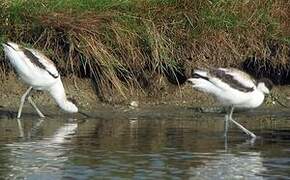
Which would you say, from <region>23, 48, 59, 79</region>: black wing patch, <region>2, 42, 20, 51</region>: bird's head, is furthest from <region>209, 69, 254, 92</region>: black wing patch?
<region>2, 42, 20, 51</region>: bird's head

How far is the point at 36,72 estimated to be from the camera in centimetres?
1353

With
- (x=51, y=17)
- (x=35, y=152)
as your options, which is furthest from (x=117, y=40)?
(x=35, y=152)

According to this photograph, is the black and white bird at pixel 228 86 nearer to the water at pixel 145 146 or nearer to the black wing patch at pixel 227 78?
the black wing patch at pixel 227 78

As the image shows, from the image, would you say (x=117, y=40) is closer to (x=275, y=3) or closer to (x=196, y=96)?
(x=196, y=96)

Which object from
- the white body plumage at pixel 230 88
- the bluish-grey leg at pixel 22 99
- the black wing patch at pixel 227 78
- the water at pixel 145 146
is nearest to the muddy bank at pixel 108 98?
the water at pixel 145 146

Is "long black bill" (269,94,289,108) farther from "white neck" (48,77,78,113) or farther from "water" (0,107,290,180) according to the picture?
"white neck" (48,77,78,113)

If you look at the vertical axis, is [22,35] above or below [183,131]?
above

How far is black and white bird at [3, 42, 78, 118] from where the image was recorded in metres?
13.4

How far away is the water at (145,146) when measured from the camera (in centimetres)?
904

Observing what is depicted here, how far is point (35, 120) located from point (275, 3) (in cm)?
440

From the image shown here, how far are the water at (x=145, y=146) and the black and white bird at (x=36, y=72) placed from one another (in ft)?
0.84

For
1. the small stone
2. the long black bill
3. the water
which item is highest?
the long black bill

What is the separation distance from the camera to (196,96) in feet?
49.4

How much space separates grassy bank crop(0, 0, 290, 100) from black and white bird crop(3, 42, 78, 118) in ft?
1.96
